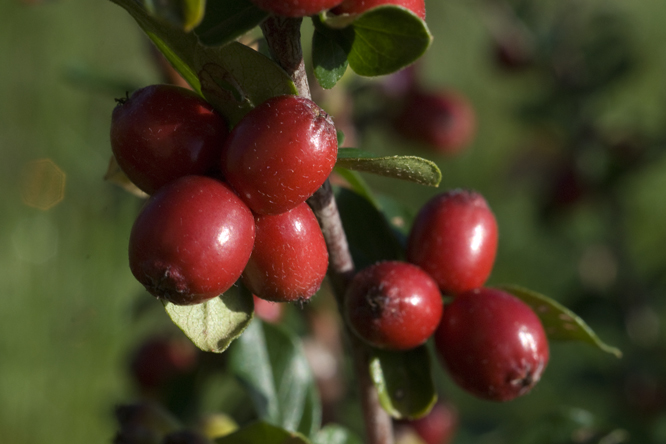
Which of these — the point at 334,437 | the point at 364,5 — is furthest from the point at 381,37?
the point at 334,437

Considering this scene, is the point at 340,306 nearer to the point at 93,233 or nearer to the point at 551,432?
the point at 551,432

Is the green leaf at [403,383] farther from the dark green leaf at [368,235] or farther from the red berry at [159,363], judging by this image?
the red berry at [159,363]

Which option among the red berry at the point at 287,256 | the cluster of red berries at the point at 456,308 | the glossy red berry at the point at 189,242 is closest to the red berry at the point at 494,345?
the cluster of red berries at the point at 456,308

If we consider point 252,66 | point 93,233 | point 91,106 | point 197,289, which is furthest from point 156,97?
point 91,106

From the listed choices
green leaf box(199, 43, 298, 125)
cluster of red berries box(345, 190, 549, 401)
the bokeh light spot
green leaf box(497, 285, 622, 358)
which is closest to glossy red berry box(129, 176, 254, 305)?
green leaf box(199, 43, 298, 125)

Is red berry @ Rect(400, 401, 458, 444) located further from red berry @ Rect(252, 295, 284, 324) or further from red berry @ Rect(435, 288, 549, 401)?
red berry @ Rect(435, 288, 549, 401)

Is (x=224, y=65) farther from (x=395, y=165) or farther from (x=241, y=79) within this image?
(x=395, y=165)

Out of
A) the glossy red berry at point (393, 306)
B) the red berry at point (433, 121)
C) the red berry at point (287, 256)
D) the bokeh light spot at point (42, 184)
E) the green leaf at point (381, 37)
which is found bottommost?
the bokeh light spot at point (42, 184)

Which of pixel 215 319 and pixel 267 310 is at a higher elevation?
pixel 215 319
